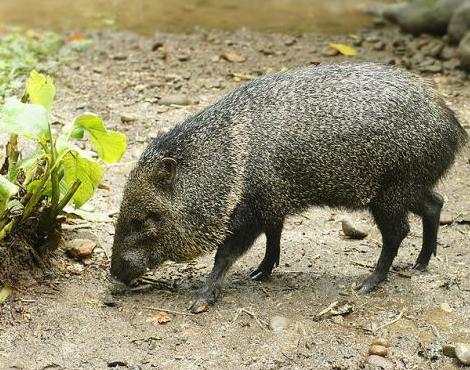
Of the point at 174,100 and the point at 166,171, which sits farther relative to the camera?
the point at 174,100

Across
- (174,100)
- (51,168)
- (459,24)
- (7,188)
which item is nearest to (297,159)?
(51,168)

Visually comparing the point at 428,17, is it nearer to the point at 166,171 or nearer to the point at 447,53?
the point at 447,53

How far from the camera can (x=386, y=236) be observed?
4.93m

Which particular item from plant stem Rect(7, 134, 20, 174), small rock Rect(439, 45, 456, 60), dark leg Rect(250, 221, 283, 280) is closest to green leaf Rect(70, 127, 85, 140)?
plant stem Rect(7, 134, 20, 174)

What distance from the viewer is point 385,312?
4.66 meters

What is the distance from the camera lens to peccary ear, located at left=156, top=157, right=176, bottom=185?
4.68 m

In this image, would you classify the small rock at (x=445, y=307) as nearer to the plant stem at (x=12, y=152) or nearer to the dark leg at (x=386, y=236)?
the dark leg at (x=386, y=236)

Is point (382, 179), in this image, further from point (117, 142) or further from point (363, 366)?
point (117, 142)

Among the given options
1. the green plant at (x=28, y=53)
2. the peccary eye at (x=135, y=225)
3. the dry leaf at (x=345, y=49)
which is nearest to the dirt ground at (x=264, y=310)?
the peccary eye at (x=135, y=225)

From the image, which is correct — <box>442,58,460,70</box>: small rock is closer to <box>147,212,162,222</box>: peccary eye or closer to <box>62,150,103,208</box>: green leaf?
<box>147,212,162,222</box>: peccary eye

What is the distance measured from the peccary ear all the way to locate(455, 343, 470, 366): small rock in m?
1.83

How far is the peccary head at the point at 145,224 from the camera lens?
473 centimetres

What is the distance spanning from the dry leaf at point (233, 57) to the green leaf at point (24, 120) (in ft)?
15.4

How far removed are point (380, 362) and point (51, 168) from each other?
2.05 m
